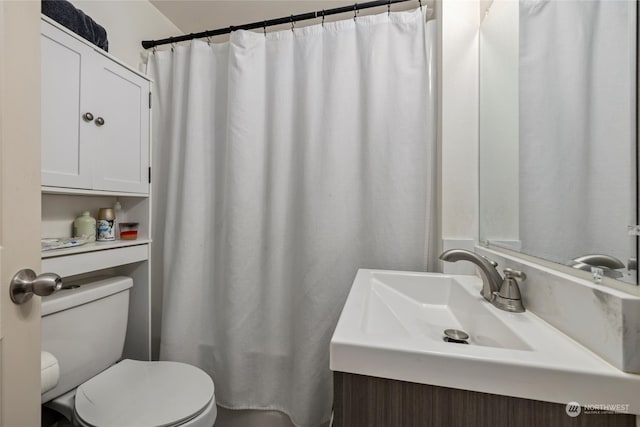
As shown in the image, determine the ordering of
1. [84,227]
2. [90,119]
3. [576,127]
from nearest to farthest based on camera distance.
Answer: [576,127] → [90,119] → [84,227]

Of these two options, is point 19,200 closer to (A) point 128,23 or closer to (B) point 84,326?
(B) point 84,326

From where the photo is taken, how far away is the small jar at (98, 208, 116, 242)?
3.62 feet

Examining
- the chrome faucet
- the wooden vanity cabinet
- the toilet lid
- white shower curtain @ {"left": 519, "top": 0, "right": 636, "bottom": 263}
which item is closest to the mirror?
white shower curtain @ {"left": 519, "top": 0, "right": 636, "bottom": 263}

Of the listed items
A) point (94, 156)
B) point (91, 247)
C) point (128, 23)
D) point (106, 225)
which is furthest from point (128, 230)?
point (128, 23)

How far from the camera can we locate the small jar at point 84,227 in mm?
1062

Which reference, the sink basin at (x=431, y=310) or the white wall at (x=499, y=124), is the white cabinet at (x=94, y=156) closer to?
the sink basin at (x=431, y=310)

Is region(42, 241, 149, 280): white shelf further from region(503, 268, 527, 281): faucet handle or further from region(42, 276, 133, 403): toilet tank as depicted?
region(503, 268, 527, 281): faucet handle

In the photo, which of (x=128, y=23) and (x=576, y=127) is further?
(x=128, y=23)

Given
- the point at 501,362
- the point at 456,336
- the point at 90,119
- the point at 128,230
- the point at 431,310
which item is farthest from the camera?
the point at 128,230

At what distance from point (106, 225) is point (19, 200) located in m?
0.77

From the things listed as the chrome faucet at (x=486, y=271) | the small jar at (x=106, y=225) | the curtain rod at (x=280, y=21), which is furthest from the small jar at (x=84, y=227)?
the chrome faucet at (x=486, y=271)

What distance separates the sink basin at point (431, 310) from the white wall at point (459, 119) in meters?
0.21

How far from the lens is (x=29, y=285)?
0.45 metres

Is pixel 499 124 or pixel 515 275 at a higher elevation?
pixel 499 124
